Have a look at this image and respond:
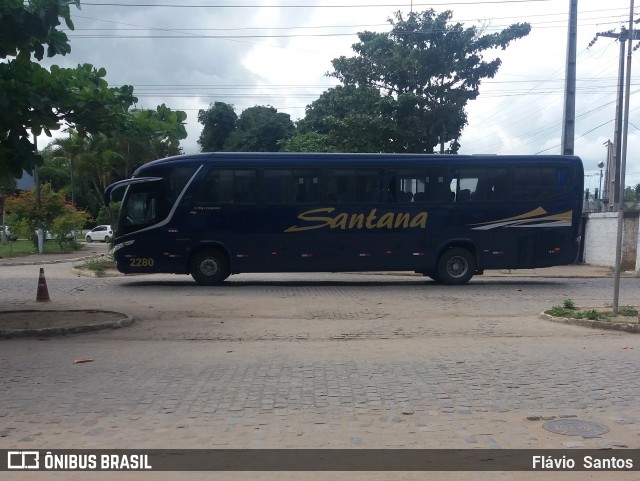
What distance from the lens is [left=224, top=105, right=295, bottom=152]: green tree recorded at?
5491 cm

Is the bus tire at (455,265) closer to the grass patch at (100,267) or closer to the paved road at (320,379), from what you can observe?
the paved road at (320,379)

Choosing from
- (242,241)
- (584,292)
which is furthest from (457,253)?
(242,241)

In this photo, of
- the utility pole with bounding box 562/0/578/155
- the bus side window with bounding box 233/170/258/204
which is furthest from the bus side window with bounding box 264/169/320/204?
the utility pole with bounding box 562/0/578/155

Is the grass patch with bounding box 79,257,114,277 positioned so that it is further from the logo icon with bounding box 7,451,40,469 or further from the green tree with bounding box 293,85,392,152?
the logo icon with bounding box 7,451,40,469

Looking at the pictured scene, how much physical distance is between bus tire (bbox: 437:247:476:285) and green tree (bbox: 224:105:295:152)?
35.8 metres

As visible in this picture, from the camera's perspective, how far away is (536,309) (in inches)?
579

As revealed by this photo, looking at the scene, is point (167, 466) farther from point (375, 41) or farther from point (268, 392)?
point (375, 41)

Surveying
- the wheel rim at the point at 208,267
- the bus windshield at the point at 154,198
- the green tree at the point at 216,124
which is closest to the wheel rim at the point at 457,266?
the wheel rim at the point at 208,267

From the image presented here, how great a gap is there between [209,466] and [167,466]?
332 mm

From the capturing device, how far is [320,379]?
8.15 m

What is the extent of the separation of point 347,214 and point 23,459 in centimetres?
1392

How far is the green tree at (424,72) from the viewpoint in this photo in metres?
28.7

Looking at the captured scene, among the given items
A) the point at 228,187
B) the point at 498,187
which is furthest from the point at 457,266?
the point at 228,187

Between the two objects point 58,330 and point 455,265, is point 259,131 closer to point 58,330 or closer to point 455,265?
point 455,265
